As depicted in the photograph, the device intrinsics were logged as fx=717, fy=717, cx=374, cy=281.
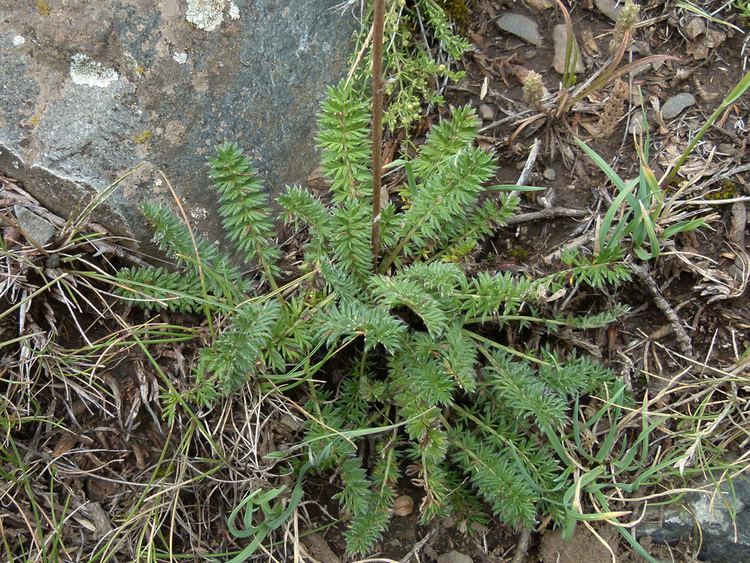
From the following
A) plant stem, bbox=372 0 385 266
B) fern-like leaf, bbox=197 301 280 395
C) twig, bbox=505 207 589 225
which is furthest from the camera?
twig, bbox=505 207 589 225

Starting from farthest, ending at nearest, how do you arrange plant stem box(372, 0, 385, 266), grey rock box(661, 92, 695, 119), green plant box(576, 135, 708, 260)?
grey rock box(661, 92, 695, 119)
green plant box(576, 135, 708, 260)
plant stem box(372, 0, 385, 266)

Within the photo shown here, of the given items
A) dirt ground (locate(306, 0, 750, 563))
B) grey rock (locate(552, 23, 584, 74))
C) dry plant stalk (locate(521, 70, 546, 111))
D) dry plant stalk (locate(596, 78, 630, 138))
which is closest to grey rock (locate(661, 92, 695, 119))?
dirt ground (locate(306, 0, 750, 563))

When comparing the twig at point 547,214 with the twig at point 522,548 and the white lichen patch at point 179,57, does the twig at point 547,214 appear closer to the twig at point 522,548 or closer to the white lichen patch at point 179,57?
the twig at point 522,548

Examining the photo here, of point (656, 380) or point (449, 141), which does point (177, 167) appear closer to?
point (449, 141)

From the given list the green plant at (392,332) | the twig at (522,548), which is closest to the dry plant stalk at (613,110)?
the green plant at (392,332)

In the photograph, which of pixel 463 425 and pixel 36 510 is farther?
pixel 463 425

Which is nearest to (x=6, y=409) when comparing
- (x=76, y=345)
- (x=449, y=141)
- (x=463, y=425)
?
(x=76, y=345)

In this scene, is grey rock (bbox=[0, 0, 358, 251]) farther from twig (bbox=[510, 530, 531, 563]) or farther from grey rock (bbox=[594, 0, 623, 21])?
twig (bbox=[510, 530, 531, 563])
